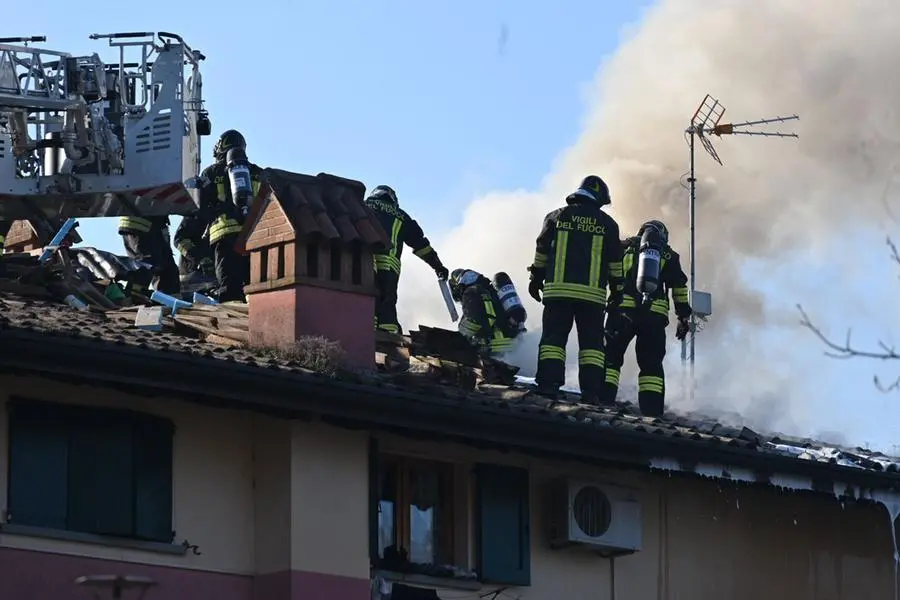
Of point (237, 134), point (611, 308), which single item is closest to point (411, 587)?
point (611, 308)

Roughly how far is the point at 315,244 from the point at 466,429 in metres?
2.21

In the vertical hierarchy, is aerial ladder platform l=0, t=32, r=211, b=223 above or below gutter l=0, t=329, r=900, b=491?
above

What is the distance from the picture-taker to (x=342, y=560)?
52.3 ft

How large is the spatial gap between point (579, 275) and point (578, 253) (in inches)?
7.2

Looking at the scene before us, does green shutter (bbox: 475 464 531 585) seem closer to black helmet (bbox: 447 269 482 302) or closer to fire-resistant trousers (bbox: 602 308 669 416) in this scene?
fire-resistant trousers (bbox: 602 308 669 416)

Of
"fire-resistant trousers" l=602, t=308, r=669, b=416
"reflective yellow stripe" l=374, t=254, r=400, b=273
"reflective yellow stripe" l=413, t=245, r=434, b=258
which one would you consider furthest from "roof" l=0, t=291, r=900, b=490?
"reflective yellow stripe" l=413, t=245, r=434, b=258

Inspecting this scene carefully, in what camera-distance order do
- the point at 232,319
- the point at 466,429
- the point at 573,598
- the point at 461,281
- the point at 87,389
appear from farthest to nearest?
the point at 461,281 < the point at 232,319 < the point at 573,598 < the point at 466,429 < the point at 87,389

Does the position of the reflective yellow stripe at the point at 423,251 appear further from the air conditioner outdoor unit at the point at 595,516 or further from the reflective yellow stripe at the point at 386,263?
the air conditioner outdoor unit at the point at 595,516

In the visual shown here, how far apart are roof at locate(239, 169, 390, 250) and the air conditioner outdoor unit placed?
237cm

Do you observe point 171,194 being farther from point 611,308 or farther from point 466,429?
point 466,429

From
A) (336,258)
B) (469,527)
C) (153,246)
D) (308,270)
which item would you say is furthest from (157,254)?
(469,527)

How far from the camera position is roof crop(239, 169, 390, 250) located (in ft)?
59.1

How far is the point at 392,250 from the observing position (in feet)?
77.8

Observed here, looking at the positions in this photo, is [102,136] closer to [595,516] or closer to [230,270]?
[230,270]
